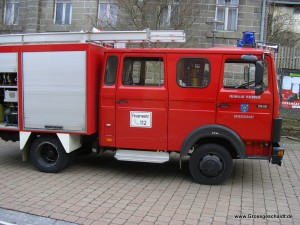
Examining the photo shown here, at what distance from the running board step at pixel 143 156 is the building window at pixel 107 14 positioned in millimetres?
8051

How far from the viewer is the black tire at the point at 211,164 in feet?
22.5

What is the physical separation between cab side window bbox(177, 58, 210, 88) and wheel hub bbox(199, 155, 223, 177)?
1.24 m

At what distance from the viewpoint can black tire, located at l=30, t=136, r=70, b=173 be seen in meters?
7.53

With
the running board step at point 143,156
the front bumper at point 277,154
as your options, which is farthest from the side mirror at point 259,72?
the running board step at point 143,156

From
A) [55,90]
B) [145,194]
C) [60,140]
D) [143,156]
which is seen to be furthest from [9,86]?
[145,194]

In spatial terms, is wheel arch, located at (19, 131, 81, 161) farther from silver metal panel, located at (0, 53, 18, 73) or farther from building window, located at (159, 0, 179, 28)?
building window, located at (159, 0, 179, 28)

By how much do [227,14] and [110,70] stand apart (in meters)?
9.52

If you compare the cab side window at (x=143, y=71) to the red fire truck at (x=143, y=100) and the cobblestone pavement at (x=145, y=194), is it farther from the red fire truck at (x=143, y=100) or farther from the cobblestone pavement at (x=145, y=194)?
the cobblestone pavement at (x=145, y=194)

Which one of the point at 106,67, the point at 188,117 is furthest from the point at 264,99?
A: the point at 106,67

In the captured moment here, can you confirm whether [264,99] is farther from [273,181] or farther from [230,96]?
[273,181]

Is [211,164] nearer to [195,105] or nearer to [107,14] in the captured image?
[195,105]

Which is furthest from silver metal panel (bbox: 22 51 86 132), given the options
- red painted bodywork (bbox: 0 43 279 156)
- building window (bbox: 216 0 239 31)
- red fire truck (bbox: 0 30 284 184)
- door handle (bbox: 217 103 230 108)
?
building window (bbox: 216 0 239 31)

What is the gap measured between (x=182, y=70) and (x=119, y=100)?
1.22 meters

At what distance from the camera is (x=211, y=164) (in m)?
6.84
